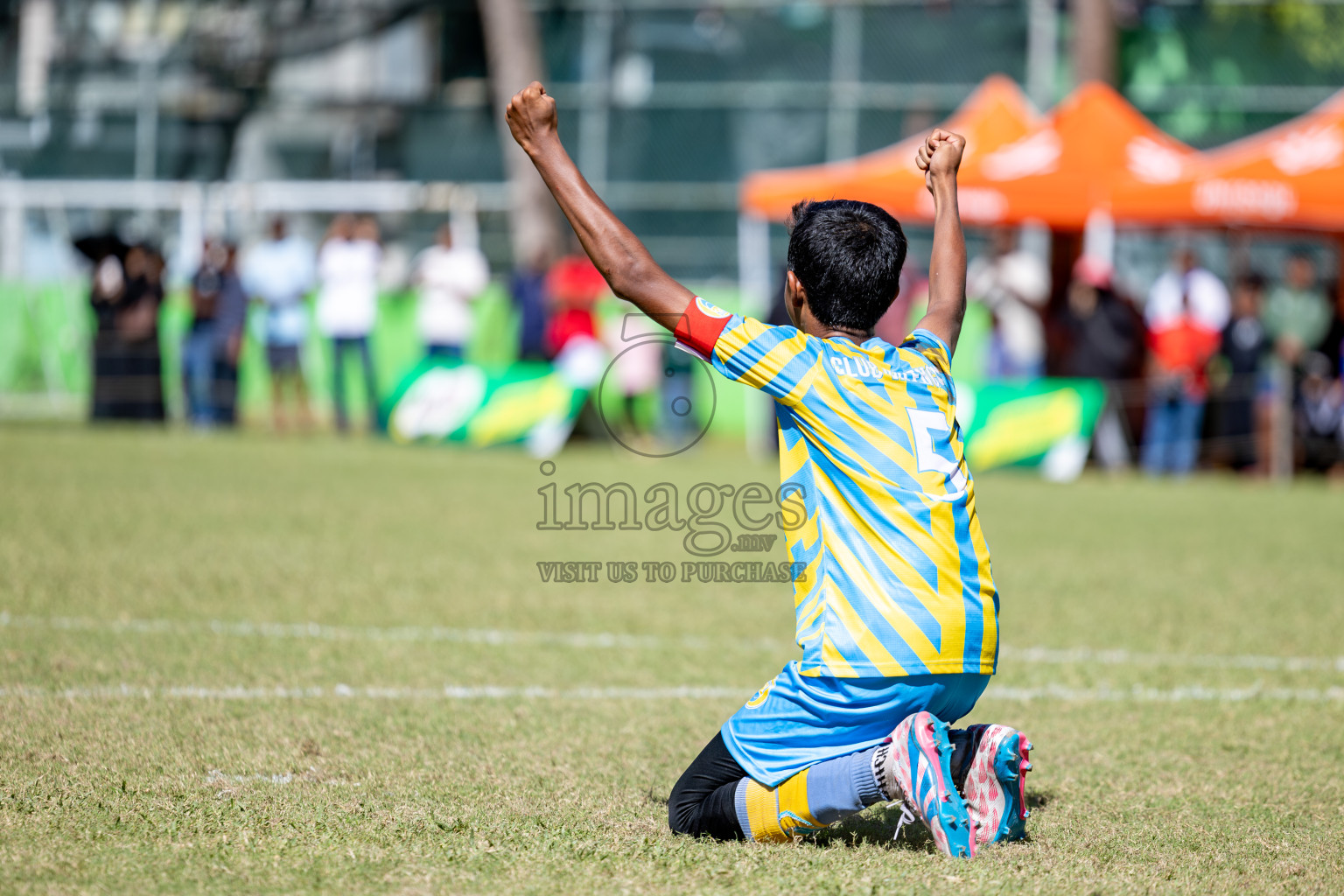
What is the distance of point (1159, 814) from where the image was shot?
411 centimetres

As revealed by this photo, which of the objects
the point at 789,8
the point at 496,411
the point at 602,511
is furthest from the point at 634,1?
the point at 602,511

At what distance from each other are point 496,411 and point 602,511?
161 inches

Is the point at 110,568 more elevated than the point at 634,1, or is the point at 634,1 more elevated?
the point at 634,1

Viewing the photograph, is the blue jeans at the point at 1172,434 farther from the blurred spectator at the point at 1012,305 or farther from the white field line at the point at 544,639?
the white field line at the point at 544,639

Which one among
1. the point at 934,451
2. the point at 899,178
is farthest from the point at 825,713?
the point at 899,178

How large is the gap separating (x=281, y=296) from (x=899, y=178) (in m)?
6.59

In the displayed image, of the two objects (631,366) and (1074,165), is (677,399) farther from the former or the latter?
(1074,165)

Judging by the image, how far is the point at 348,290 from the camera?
50.4ft

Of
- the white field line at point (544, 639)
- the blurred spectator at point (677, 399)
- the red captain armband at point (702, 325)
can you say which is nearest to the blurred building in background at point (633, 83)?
the blurred spectator at point (677, 399)

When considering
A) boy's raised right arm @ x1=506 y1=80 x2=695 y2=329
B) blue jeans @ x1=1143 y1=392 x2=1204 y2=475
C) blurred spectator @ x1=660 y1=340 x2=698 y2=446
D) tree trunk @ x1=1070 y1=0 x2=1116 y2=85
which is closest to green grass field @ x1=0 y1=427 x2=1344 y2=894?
boy's raised right arm @ x1=506 y1=80 x2=695 y2=329

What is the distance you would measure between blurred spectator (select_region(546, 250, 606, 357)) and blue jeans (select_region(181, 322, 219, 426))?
3.74 meters

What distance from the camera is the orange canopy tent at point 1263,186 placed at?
539 inches

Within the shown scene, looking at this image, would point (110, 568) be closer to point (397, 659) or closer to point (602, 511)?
point (397, 659)

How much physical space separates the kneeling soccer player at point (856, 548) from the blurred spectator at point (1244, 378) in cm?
1200
